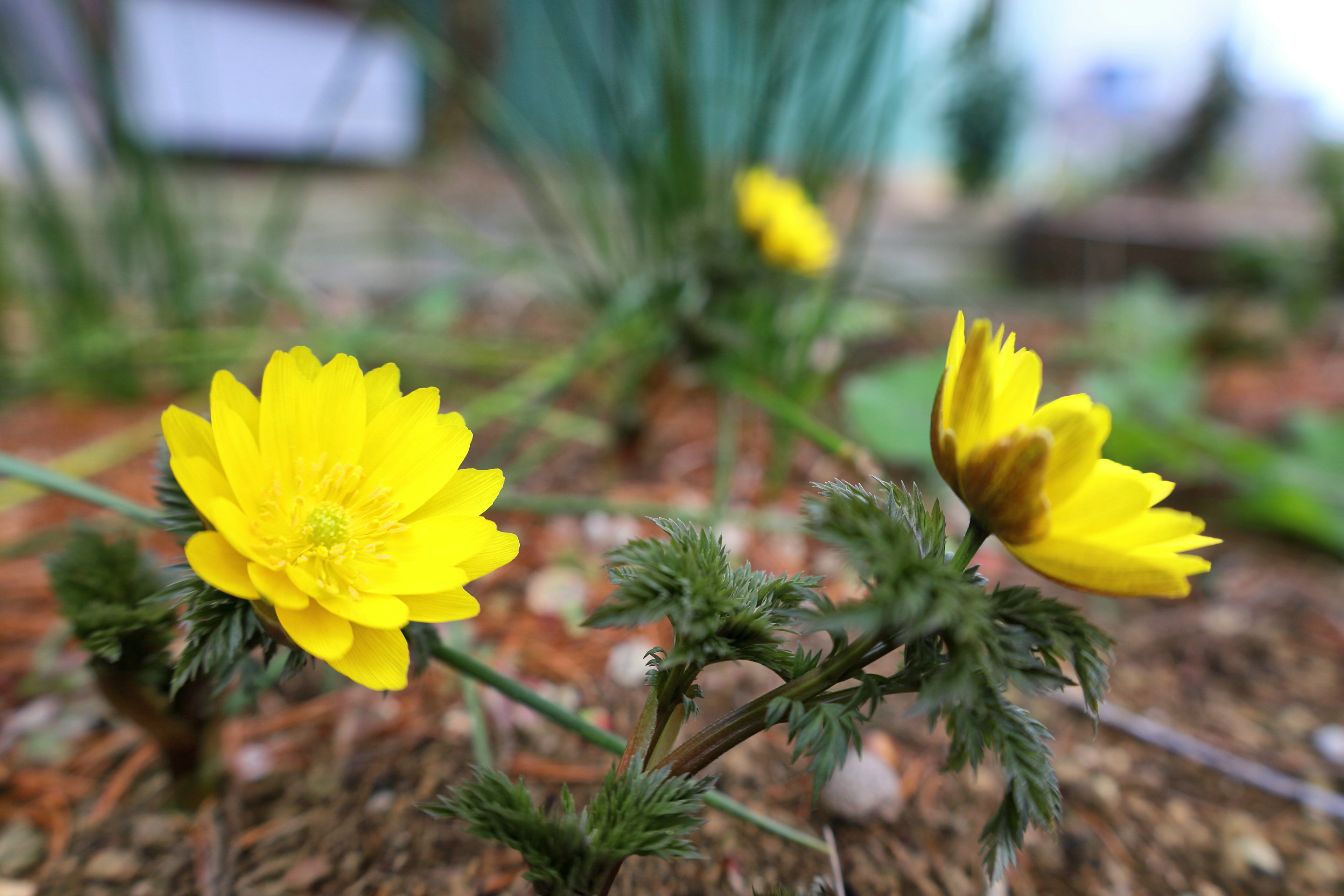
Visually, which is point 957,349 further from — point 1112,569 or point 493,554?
point 493,554

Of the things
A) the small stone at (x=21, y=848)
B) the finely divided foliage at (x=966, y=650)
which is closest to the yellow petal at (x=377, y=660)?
the finely divided foliage at (x=966, y=650)

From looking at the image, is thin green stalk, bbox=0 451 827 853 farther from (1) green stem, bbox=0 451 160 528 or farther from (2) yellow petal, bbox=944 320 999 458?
(2) yellow petal, bbox=944 320 999 458

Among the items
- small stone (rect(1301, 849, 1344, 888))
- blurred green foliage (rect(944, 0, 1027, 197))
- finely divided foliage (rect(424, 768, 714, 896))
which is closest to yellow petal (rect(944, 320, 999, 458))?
finely divided foliage (rect(424, 768, 714, 896))

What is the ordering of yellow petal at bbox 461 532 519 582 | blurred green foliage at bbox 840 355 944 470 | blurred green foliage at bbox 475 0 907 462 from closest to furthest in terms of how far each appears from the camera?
1. yellow petal at bbox 461 532 519 582
2. blurred green foliage at bbox 475 0 907 462
3. blurred green foliage at bbox 840 355 944 470

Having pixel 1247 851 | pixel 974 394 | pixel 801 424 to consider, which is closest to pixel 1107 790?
pixel 1247 851

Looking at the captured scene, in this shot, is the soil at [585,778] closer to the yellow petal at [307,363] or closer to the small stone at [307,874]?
the small stone at [307,874]

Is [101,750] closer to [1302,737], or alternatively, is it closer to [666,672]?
[666,672]
